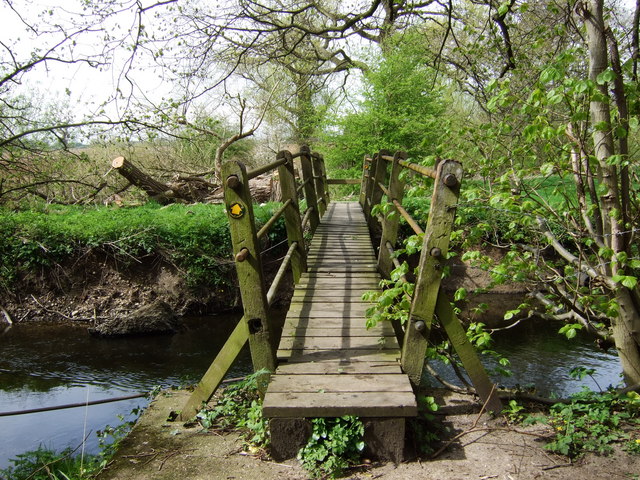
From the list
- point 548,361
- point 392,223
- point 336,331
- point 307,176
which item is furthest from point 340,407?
point 548,361

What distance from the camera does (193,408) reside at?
2883 mm

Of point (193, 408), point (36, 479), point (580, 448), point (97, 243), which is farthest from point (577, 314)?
point (97, 243)

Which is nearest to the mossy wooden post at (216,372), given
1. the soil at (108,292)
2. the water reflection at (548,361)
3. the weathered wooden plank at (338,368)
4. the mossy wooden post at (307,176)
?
the weathered wooden plank at (338,368)

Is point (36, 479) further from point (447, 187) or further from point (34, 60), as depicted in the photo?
point (34, 60)

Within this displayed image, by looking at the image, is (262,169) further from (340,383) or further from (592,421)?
(592,421)

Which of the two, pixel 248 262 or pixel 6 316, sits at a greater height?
pixel 248 262

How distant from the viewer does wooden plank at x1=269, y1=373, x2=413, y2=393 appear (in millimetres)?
2459

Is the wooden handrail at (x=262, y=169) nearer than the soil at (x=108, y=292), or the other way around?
the wooden handrail at (x=262, y=169)

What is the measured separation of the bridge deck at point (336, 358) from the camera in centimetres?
229

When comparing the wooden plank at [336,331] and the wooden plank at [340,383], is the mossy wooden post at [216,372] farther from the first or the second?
the wooden plank at [336,331]

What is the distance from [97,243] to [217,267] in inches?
82.4

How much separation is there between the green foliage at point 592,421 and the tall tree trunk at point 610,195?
28cm

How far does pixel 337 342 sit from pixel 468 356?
798 millimetres

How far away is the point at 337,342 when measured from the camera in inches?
121
